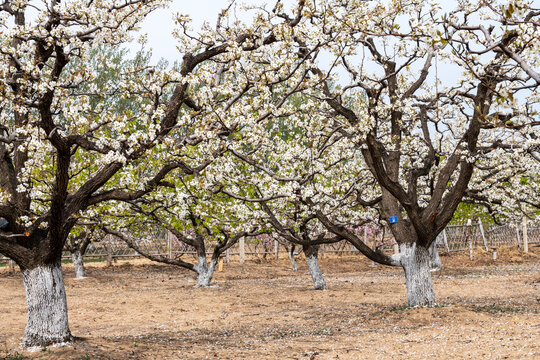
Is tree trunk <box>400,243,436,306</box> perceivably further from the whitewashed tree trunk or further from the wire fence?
the wire fence

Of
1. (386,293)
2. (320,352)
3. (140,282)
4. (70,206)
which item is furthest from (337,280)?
(70,206)

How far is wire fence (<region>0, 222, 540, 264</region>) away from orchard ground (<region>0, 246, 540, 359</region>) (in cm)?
435

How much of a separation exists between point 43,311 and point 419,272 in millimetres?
7696

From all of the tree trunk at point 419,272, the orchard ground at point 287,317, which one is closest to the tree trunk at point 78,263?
the orchard ground at point 287,317

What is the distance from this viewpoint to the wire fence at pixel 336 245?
93.8ft

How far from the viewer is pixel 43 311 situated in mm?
8586

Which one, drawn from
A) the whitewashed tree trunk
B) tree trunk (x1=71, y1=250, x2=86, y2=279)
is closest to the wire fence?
tree trunk (x1=71, y1=250, x2=86, y2=279)

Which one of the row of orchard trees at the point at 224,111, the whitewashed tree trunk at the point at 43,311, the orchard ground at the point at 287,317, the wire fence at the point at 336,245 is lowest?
the orchard ground at the point at 287,317

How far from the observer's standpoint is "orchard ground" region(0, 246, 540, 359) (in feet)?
28.2

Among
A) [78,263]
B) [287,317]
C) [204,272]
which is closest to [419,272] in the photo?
[287,317]

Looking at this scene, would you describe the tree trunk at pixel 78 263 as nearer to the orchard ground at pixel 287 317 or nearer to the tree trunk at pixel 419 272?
the orchard ground at pixel 287 317

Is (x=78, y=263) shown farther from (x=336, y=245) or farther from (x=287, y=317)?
(x=336, y=245)

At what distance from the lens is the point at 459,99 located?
39.4ft

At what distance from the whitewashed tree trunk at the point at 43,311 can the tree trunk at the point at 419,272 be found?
716cm
